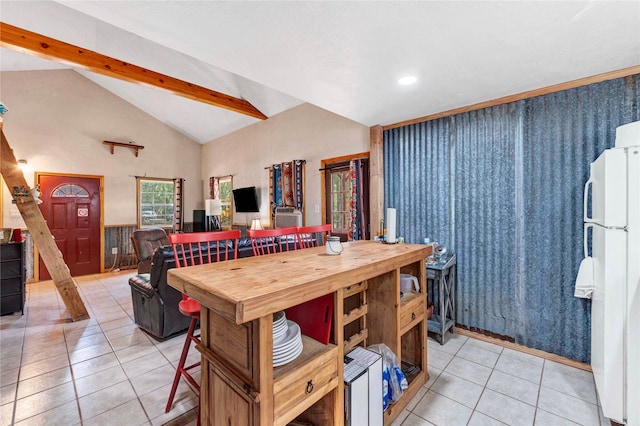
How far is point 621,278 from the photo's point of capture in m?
1.64

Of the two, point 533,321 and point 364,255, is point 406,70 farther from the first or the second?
point 533,321

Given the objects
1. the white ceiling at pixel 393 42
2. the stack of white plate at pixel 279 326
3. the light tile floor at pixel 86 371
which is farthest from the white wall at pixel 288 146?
the stack of white plate at pixel 279 326

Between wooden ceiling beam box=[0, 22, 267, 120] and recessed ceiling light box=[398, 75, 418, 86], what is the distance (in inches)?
144

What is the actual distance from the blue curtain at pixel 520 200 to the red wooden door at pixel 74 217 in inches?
258

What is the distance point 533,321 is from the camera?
2.51 m

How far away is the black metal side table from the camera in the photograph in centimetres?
268

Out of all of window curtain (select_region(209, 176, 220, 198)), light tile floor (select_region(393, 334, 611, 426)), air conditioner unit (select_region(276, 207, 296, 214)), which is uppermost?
window curtain (select_region(209, 176, 220, 198))

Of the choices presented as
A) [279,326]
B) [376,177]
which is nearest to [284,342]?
[279,326]

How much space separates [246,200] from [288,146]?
1659mm

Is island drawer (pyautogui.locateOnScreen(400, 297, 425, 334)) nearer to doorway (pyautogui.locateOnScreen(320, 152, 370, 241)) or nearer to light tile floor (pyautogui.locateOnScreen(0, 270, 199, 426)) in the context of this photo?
light tile floor (pyautogui.locateOnScreen(0, 270, 199, 426))

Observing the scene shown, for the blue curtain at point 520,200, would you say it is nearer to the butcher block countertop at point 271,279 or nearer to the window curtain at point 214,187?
the butcher block countertop at point 271,279

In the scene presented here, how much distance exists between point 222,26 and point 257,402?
201cm

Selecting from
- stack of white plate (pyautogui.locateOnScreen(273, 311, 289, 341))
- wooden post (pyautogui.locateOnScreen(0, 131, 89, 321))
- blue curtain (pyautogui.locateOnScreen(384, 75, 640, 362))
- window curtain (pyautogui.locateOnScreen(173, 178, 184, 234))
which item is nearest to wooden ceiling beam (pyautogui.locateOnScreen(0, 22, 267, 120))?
wooden post (pyautogui.locateOnScreen(0, 131, 89, 321))

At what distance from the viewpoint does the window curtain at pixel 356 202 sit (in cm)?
386
